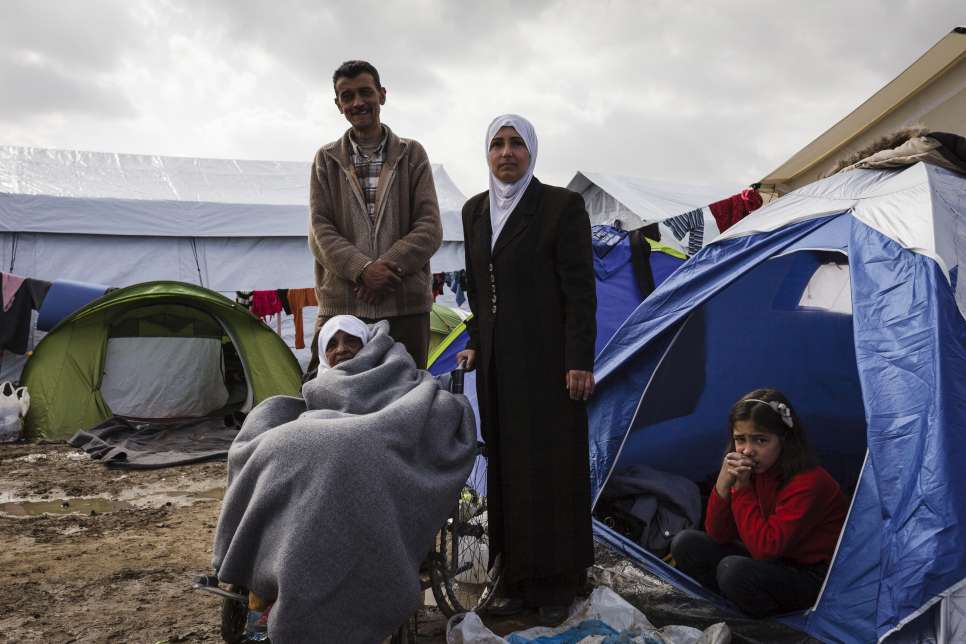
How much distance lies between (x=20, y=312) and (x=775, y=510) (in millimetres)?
7347

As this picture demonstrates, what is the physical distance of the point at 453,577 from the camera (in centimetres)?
246

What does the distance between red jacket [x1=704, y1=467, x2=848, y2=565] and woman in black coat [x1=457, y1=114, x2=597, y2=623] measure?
55 centimetres

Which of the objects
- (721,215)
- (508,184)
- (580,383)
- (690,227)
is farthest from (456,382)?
(690,227)

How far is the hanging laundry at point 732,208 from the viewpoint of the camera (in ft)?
22.1

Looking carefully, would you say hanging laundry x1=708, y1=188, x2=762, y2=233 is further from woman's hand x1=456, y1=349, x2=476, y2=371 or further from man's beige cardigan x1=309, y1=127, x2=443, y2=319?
woman's hand x1=456, y1=349, x2=476, y2=371

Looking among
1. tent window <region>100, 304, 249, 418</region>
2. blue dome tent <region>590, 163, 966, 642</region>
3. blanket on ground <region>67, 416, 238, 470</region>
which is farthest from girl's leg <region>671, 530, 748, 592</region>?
tent window <region>100, 304, 249, 418</region>

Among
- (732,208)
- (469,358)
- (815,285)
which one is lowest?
(469,358)

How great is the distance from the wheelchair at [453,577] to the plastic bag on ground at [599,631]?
0.13 meters

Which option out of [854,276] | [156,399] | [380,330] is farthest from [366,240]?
[156,399]

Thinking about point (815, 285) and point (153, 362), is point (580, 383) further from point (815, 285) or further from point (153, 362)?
point (153, 362)

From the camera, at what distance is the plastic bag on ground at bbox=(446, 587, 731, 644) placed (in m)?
2.26

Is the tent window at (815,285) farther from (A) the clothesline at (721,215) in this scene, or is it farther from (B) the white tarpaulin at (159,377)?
(B) the white tarpaulin at (159,377)

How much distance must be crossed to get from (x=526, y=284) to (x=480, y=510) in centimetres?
85

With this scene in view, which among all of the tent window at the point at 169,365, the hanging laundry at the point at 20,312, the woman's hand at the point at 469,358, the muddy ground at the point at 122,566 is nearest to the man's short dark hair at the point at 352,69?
the woman's hand at the point at 469,358
